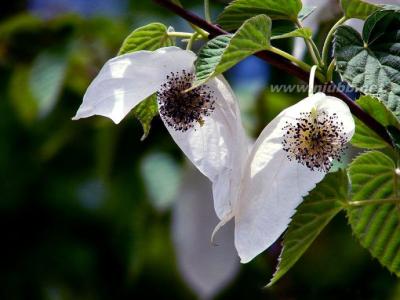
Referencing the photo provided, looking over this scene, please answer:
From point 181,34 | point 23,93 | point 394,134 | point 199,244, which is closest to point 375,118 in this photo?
point 394,134

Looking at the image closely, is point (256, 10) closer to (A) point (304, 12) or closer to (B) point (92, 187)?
(A) point (304, 12)

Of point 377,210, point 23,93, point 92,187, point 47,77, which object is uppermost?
point 377,210

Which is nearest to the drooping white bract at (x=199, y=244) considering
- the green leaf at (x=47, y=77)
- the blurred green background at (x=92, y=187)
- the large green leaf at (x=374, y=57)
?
the blurred green background at (x=92, y=187)

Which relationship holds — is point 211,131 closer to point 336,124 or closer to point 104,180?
point 336,124


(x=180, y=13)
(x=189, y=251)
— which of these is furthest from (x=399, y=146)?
(x=189, y=251)

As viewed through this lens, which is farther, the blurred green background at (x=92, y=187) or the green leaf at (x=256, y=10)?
the blurred green background at (x=92, y=187)

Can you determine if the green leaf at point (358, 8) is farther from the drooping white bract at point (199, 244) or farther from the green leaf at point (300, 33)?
the drooping white bract at point (199, 244)
